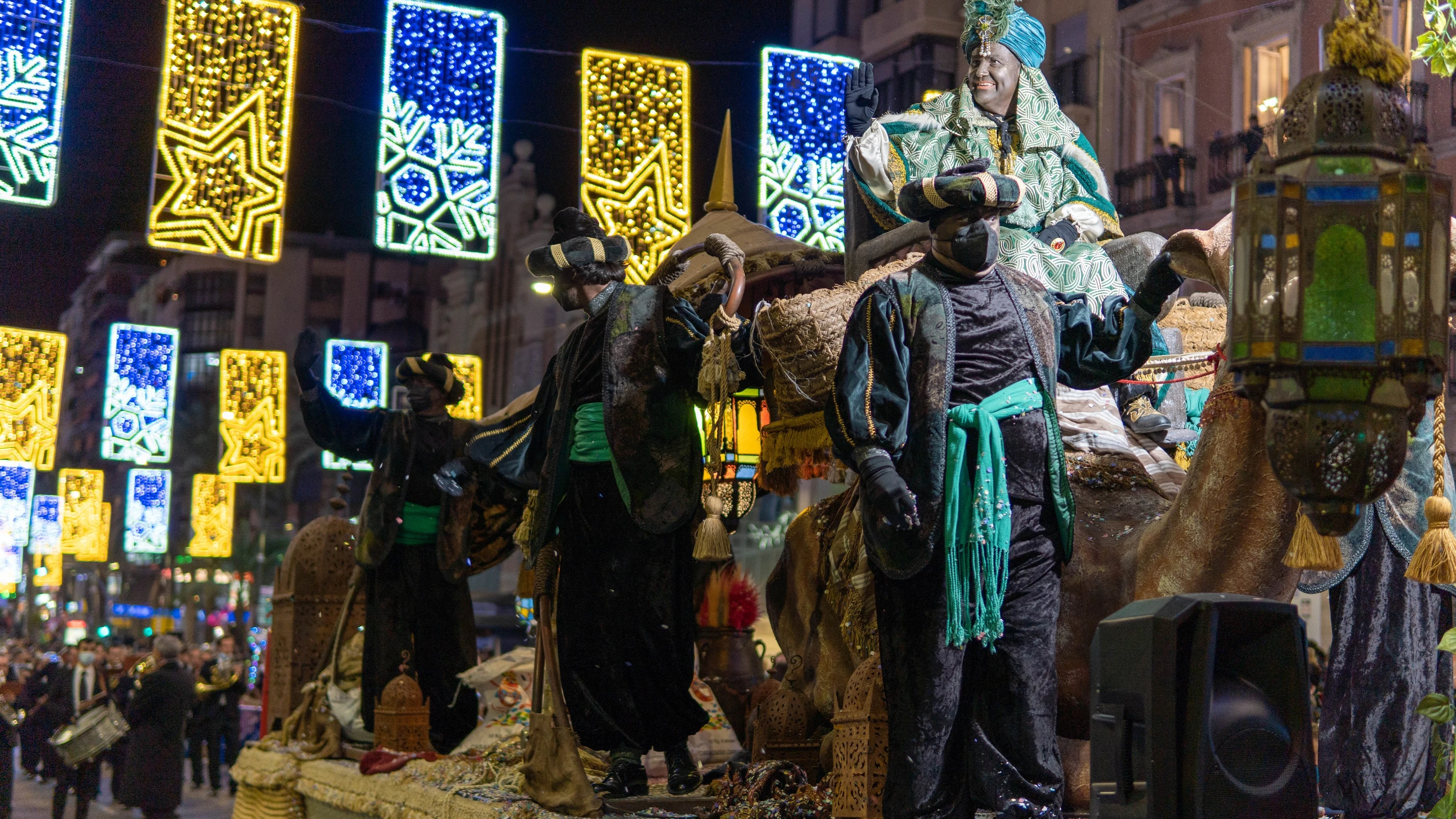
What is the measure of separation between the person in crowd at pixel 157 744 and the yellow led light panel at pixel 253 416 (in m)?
2.08

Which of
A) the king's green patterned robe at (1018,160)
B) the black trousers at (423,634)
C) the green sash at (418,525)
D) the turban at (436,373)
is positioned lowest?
the black trousers at (423,634)

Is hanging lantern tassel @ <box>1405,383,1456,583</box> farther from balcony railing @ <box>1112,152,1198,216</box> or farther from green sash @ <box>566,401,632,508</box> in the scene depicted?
balcony railing @ <box>1112,152,1198,216</box>

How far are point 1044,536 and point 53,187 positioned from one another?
6671mm

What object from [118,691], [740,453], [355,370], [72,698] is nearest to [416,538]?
[740,453]

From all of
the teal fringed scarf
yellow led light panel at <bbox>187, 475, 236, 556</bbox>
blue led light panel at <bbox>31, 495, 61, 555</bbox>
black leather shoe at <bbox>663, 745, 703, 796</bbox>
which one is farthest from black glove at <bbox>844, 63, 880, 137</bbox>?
blue led light panel at <bbox>31, 495, 61, 555</bbox>

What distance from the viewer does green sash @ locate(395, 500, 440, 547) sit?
707 cm

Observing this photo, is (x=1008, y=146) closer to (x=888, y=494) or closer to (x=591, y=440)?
(x=591, y=440)

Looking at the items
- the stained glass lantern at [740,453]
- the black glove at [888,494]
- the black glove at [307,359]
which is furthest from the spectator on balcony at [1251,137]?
the black glove at [888,494]

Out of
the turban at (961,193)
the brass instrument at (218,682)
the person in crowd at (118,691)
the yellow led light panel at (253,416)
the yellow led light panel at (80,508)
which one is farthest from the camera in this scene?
the yellow led light panel at (80,508)

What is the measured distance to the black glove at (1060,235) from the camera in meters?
5.45

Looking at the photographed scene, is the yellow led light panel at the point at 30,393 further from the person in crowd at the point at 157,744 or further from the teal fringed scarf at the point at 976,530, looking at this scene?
the teal fringed scarf at the point at 976,530

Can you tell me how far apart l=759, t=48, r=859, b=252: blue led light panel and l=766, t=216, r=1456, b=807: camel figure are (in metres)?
5.18

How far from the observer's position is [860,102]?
6.16 meters

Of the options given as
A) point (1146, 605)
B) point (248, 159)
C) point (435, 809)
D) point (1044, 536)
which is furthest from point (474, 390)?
point (1146, 605)
